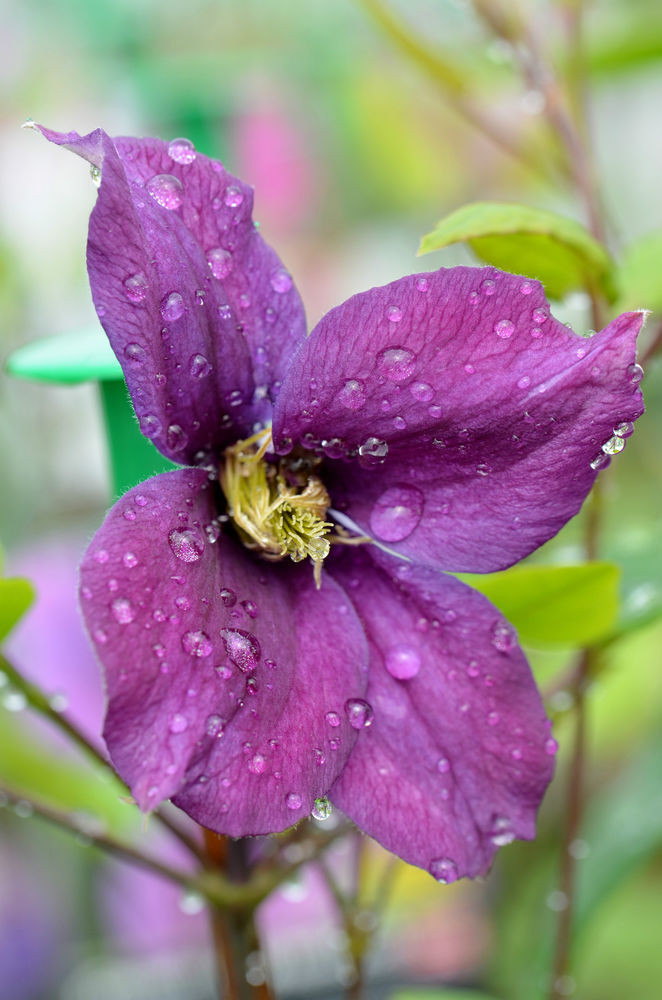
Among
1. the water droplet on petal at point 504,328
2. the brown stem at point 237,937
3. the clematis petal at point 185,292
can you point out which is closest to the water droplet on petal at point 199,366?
the clematis petal at point 185,292

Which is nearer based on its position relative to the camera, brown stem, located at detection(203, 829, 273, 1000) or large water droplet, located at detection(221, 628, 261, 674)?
large water droplet, located at detection(221, 628, 261, 674)

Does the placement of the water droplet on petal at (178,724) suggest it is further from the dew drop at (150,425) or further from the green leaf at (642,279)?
the green leaf at (642,279)

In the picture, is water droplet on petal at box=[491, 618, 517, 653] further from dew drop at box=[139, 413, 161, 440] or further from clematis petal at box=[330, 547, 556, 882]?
dew drop at box=[139, 413, 161, 440]

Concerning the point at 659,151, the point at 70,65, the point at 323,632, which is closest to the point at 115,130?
the point at 70,65

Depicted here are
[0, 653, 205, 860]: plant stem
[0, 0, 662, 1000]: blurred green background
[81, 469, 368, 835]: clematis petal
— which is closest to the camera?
[81, 469, 368, 835]: clematis petal

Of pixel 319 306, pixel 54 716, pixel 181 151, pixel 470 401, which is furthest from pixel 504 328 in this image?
pixel 319 306

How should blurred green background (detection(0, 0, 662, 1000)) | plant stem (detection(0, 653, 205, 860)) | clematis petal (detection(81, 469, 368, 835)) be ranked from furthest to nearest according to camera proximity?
blurred green background (detection(0, 0, 662, 1000)) → plant stem (detection(0, 653, 205, 860)) → clematis petal (detection(81, 469, 368, 835))

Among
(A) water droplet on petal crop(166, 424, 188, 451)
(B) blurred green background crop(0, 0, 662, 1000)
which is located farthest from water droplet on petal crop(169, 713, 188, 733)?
(B) blurred green background crop(0, 0, 662, 1000)

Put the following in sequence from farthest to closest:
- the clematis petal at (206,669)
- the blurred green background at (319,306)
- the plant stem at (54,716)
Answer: the blurred green background at (319,306) < the plant stem at (54,716) < the clematis petal at (206,669)
